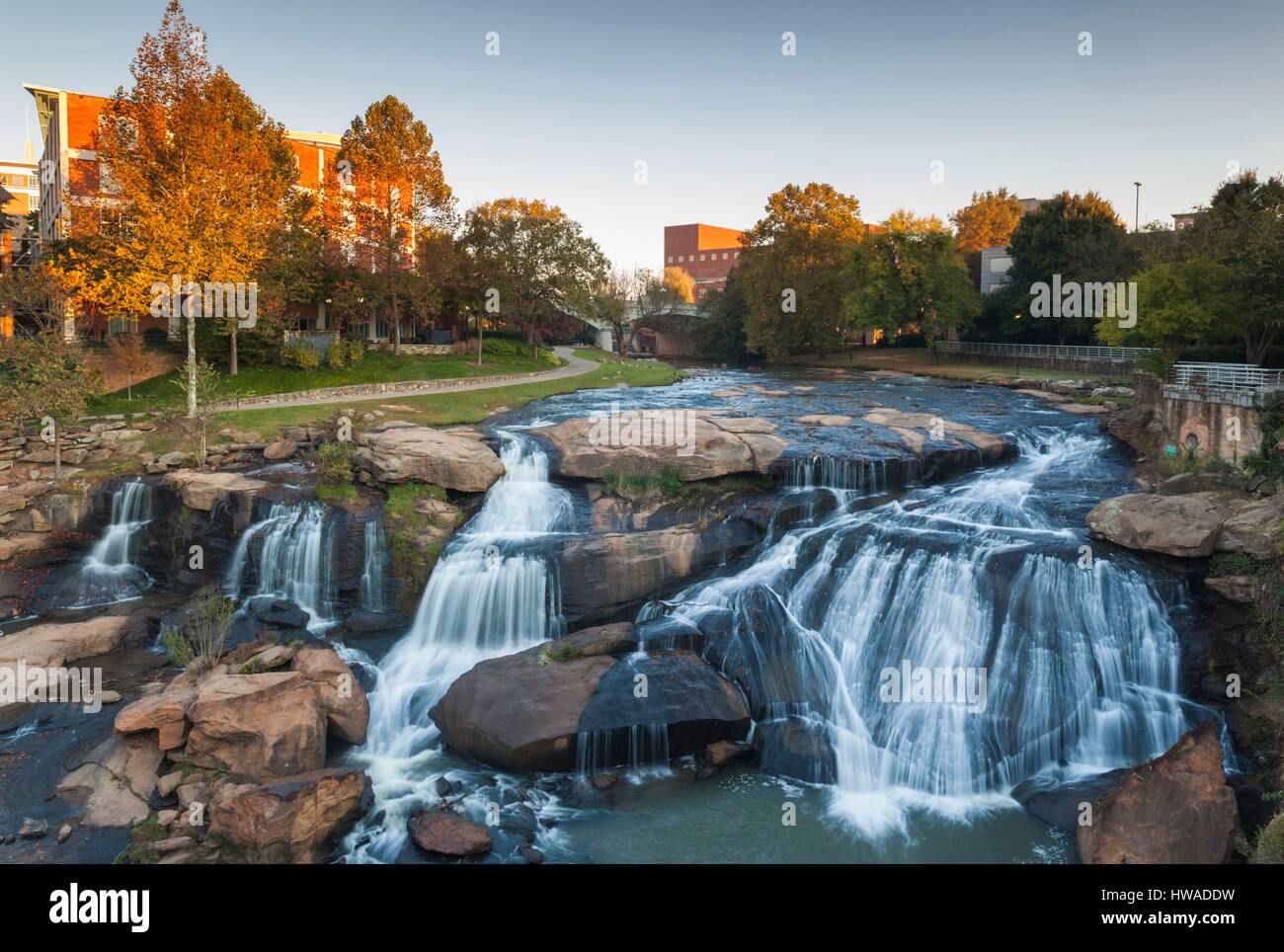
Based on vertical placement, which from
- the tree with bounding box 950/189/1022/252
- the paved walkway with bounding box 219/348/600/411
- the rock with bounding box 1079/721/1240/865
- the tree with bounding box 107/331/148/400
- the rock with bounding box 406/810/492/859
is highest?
the tree with bounding box 950/189/1022/252

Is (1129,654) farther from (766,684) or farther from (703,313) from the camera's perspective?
(703,313)

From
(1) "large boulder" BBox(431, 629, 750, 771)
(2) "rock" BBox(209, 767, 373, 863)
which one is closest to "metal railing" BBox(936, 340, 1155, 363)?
(1) "large boulder" BBox(431, 629, 750, 771)

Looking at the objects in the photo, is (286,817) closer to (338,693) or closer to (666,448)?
(338,693)

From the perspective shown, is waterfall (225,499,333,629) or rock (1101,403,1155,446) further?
rock (1101,403,1155,446)

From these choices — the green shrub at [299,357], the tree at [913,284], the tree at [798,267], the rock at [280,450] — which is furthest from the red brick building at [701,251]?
the rock at [280,450]

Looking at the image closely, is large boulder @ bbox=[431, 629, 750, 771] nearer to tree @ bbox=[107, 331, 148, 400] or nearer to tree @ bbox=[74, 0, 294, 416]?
tree @ bbox=[74, 0, 294, 416]

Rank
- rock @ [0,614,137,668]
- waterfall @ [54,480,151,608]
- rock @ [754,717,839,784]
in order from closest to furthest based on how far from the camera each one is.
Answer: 1. rock @ [754,717,839,784]
2. rock @ [0,614,137,668]
3. waterfall @ [54,480,151,608]

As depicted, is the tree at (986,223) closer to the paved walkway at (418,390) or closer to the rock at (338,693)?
the paved walkway at (418,390)

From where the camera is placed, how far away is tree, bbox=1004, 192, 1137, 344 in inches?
1895

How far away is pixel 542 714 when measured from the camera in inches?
549

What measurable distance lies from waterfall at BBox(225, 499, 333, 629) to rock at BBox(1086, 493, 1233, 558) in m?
16.8

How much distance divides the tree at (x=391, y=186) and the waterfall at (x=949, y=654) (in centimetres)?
2990
